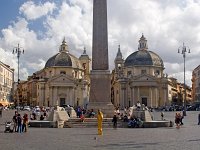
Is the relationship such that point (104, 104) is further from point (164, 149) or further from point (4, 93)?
point (4, 93)

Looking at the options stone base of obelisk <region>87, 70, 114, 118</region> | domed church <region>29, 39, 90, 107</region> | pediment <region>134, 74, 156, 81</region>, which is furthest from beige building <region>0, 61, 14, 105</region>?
stone base of obelisk <region>87, 70, 114, 118</region>

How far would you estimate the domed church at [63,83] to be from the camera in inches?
3701

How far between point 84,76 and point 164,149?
9179cm

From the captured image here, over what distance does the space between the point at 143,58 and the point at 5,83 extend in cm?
3423

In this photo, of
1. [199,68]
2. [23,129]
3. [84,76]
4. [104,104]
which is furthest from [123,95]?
[23,129]

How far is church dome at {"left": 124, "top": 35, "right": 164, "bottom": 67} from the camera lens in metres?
97.6

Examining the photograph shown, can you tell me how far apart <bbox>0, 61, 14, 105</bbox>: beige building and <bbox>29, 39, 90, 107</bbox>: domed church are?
883cm

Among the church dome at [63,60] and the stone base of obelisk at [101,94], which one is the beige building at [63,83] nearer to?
the church dome at [63,60]

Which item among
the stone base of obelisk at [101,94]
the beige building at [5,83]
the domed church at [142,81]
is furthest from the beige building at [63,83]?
the stone base of obelisk at [101,94]

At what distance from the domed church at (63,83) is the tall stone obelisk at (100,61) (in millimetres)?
63178

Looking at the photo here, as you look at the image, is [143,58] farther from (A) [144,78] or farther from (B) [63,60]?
(B) [63,60]

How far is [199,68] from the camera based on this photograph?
107m

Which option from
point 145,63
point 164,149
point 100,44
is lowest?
point 164,149

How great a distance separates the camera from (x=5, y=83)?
104625 mm
